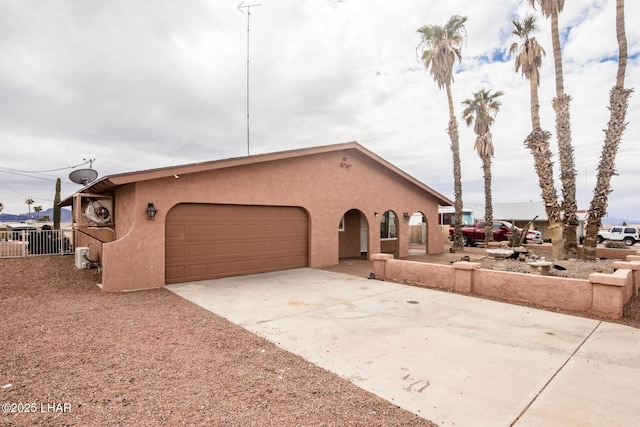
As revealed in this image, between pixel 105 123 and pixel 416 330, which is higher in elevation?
pixel 105 123

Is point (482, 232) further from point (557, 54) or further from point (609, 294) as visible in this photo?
point (609, 294)

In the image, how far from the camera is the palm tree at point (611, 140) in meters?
11.9

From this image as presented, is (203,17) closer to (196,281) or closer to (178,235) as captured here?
(178,235)

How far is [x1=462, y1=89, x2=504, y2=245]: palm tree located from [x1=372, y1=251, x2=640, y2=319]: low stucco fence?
38.6 ft

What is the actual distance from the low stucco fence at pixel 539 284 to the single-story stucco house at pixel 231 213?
4.28 meters

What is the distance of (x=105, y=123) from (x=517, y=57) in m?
23.7

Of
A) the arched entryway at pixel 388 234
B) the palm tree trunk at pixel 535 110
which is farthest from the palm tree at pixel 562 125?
the arched entryway at pixel 388 234

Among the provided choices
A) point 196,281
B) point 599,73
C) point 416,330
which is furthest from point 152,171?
point 599,73

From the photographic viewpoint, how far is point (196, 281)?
9.82 meters

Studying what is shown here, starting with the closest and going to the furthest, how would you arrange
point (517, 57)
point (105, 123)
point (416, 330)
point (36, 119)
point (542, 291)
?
point (416, 330)
point (542, 291)
point (517, 57)
point (36, 119)
point (105, 123)

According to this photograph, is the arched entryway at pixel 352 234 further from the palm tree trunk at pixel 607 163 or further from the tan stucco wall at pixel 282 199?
the palm tree trunk at pixel 607 163

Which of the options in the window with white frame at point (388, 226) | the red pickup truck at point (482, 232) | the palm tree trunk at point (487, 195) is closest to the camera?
the window with white frame at point (388, 226)

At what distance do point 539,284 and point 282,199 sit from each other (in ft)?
26.9

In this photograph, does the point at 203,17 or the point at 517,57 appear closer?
the point at 203,17
